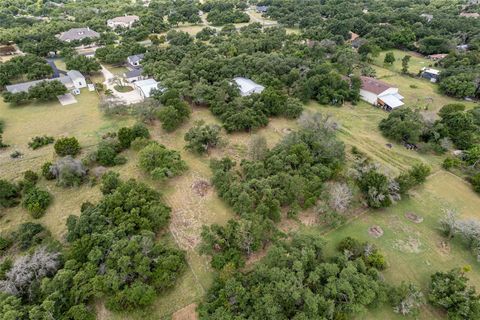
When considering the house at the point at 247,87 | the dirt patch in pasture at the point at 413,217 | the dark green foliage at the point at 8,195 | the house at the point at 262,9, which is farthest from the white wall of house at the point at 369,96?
the house at the point at 262,9

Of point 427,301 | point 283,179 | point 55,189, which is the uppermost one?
point 283,179

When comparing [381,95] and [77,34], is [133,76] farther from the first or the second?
[381,95]

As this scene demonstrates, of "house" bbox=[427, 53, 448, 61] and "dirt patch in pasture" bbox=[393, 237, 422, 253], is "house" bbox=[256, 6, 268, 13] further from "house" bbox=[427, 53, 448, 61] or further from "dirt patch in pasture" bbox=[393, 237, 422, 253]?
"dirt patch in pasture" bbox=[393, 237, 422, 253]

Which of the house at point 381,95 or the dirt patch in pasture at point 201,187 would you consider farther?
the house at point 381,95

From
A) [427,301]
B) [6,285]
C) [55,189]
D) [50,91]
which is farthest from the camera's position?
[50,91]

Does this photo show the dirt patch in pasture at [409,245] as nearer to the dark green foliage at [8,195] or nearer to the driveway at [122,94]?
the dark green foliage at [8,195]


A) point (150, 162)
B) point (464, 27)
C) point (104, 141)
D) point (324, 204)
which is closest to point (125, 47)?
point (104, 141)

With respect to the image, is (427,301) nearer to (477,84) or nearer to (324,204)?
(324,204)
